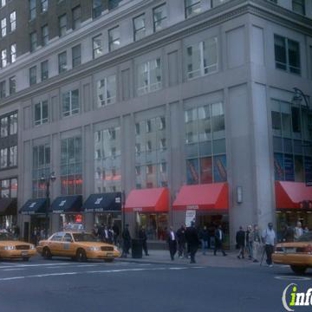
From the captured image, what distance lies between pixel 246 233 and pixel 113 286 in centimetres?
1334

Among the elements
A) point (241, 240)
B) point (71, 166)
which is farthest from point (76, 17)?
point (241, 240)

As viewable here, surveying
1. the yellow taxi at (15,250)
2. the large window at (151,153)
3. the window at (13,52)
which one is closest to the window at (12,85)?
the window at (13,52)

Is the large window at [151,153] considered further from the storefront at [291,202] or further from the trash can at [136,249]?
the trash can at [136,249]

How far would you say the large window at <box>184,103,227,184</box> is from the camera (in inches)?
1257

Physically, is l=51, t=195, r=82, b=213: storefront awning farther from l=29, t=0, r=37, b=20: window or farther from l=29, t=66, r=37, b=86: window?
l=29, t=0, r=37, b=20: window

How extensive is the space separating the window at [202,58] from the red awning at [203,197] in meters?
6.95

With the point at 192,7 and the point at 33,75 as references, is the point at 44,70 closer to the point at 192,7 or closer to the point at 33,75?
the point at 33,75

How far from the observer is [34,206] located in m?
45.2

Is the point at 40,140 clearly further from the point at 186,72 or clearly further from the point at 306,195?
the point at 306,195

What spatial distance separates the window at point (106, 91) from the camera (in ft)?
132

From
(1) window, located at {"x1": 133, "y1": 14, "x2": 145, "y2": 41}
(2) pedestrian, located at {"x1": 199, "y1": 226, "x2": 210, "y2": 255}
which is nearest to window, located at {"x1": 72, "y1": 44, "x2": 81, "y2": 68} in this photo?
(1) window, located at {"x1": 133, "y1": 14, "x2": 145, "y2": 41}

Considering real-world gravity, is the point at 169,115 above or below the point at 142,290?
above

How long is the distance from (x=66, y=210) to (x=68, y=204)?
56 centimetres

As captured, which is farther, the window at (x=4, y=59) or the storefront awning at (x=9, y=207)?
the window at (x=4, y=59)
